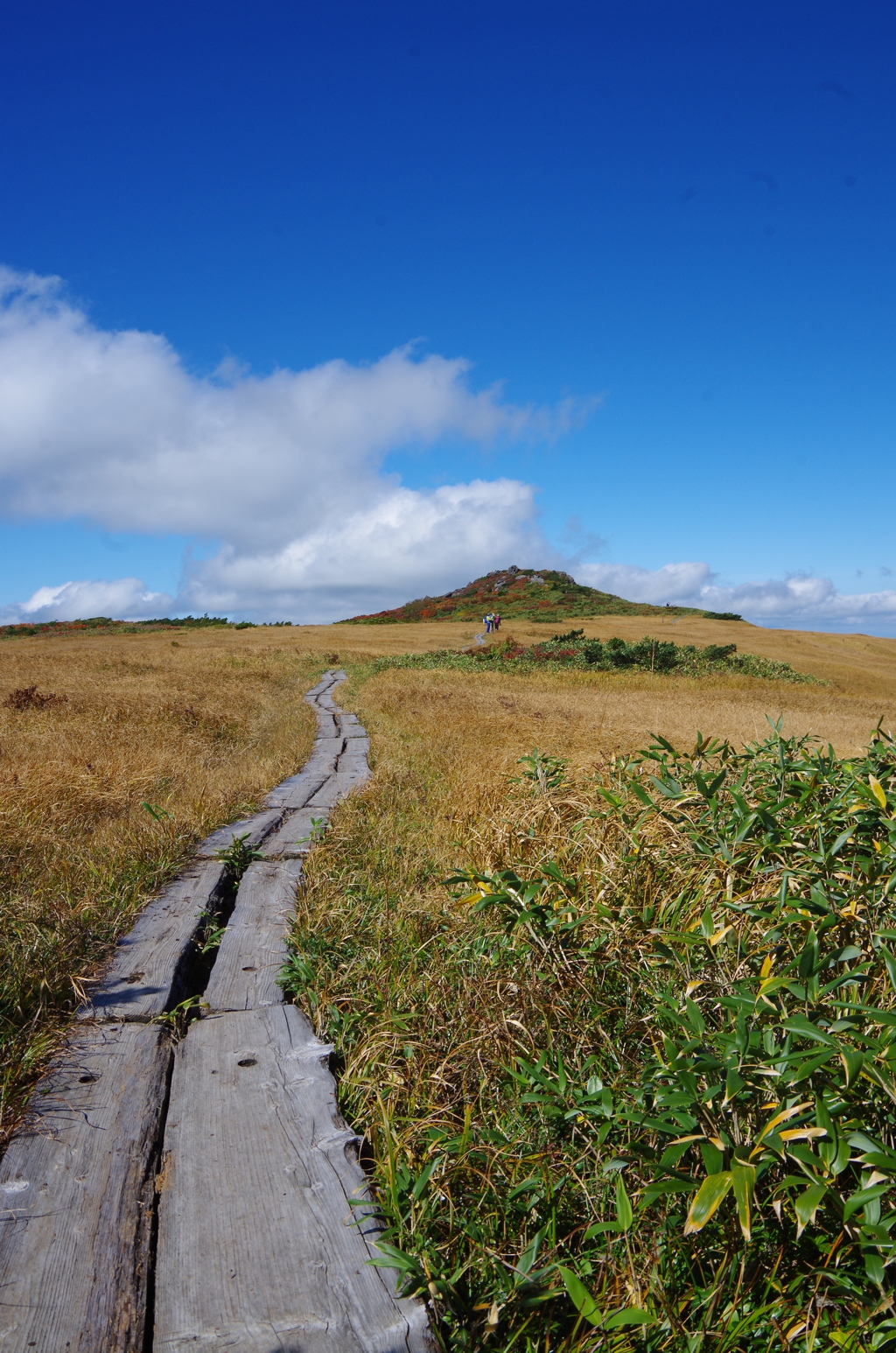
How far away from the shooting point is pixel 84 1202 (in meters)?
2.08

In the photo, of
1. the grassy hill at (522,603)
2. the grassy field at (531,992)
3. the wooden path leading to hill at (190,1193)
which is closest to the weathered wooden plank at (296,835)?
the grassy field at (531,992)

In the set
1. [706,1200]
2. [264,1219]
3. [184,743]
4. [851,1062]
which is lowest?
[264,1219]

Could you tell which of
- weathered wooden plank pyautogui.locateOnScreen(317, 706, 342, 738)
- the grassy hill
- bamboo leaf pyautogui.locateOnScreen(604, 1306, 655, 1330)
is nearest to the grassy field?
bamboo leaf pyautogui.locateOnScreen(604, 1306, 655, 1330)

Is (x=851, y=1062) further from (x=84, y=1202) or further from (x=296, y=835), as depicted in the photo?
(x=296, y=835)

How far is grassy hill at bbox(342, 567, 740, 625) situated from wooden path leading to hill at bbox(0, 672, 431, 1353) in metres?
50.4

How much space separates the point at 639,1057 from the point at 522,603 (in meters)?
60.0

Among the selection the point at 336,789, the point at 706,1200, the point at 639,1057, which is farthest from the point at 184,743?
the point at 706,1200

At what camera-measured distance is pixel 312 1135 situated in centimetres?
239

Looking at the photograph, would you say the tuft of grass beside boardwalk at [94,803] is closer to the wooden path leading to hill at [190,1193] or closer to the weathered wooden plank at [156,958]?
the weathered wooden plank at [156,958]

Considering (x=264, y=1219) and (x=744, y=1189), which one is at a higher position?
(x=744, y=1189)

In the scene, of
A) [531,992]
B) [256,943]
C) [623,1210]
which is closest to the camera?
[623,1210]

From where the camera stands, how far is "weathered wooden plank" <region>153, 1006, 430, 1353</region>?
174 centimetres

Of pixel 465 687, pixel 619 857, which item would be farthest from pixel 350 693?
pixel 619 857

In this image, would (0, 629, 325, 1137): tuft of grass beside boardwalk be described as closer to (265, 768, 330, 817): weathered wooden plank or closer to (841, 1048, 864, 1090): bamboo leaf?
(265, 768, 330, 817): weathered wooden plank
